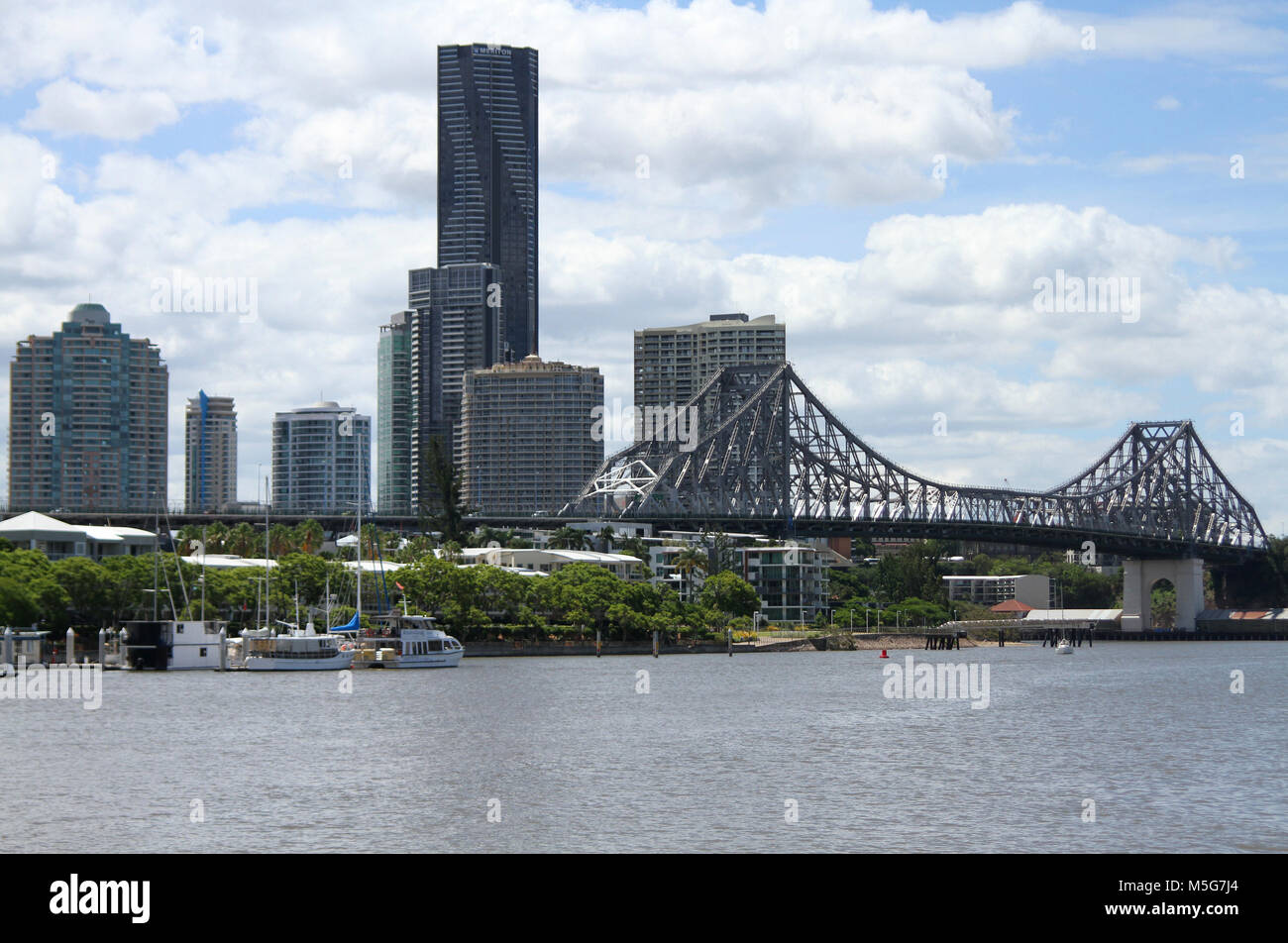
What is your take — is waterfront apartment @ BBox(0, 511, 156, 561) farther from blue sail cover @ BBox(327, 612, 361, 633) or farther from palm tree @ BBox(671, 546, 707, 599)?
palm tree @ BBox(671, 546, 707, 599)

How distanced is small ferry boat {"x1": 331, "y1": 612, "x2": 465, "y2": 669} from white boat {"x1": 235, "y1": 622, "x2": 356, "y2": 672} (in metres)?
3.56

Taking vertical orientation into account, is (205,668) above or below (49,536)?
below

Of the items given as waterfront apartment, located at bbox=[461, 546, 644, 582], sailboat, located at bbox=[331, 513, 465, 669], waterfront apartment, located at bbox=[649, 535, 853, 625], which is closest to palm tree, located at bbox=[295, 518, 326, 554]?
waterfront apartment, located at bbox=[461, 546, 644, 582]

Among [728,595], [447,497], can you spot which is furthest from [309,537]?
[728,595]

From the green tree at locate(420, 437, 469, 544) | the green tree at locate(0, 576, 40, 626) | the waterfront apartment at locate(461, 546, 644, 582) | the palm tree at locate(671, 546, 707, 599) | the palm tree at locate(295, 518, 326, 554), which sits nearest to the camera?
the green tree at locate(0, 576, 40, 626)

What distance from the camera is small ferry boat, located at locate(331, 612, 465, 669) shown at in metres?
111

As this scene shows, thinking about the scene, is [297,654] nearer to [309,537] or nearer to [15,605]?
[15,605]

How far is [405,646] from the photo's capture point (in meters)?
111

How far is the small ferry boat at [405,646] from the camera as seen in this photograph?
111m

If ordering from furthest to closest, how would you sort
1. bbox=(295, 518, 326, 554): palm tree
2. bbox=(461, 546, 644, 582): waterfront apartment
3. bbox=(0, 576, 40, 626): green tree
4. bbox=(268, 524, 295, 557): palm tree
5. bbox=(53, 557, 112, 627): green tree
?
bbox=(461, 546, 644, 582): waterfront apartment < bbox=(295, 518, 326, 554): palm tree < bbox=(268, 524, 295, 557): palm tree < bbox=(53, 557, 112, 627): green tree < bbox=(0, 576, 40, 626): green tree
